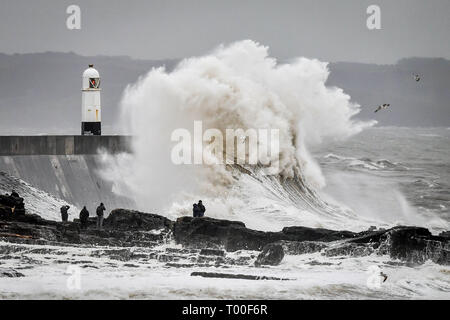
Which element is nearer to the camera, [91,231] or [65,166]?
[91,231]

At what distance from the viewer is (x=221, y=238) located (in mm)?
17375

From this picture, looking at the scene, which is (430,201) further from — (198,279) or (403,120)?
(403,120)

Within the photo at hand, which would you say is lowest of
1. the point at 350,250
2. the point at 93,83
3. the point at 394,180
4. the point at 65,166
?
the point at 350,250

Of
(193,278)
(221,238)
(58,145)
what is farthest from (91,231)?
(58,145)

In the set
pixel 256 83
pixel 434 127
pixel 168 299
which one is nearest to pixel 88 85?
pixel 256 83

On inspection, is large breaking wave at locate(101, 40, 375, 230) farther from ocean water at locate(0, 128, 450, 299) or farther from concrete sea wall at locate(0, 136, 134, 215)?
ocean water at locate(0, 128, 450, 299)

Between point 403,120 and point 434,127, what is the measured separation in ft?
17.4

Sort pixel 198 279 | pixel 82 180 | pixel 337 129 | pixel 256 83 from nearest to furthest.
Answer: pixel 198 279 < pixel 82 180 < pixel 256 83 < pixel 337 129

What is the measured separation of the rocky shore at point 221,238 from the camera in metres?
16.7

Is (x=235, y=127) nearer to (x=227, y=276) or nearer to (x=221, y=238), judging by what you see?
(x=221, y=238)

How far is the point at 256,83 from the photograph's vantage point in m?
26.2

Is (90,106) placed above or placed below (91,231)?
above

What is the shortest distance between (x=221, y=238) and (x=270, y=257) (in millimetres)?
1317

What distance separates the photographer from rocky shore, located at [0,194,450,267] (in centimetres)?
1669
